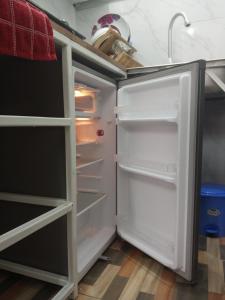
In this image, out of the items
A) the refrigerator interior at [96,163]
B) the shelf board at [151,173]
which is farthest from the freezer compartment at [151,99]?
the shelf board at [151,173]

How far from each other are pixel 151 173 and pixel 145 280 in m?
0.56

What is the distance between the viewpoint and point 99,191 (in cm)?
179

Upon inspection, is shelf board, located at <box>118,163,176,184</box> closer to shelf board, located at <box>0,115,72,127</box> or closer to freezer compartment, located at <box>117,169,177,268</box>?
freezer compartment, located at <box>117,169,177,268</box>

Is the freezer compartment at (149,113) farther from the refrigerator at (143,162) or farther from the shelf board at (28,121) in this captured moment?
the shelf board at (28,121)

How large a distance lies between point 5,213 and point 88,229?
61 centimetres

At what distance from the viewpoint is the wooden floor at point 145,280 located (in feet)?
4.00

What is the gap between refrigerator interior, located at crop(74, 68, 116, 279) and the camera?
167 cm

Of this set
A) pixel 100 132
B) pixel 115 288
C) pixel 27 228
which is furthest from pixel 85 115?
pixel 115 288

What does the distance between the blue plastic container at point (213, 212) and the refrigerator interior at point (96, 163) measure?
2.20 ft

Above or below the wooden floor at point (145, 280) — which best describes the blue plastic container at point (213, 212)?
above

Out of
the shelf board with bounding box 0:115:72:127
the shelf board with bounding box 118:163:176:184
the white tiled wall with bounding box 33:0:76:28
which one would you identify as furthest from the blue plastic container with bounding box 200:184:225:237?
the white tiled wall with bounding box 33:0:76:28

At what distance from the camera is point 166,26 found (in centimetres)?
221

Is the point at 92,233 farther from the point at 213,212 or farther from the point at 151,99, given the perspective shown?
the point at 151,99

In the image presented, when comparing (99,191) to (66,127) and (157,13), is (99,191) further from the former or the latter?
(157,13)
